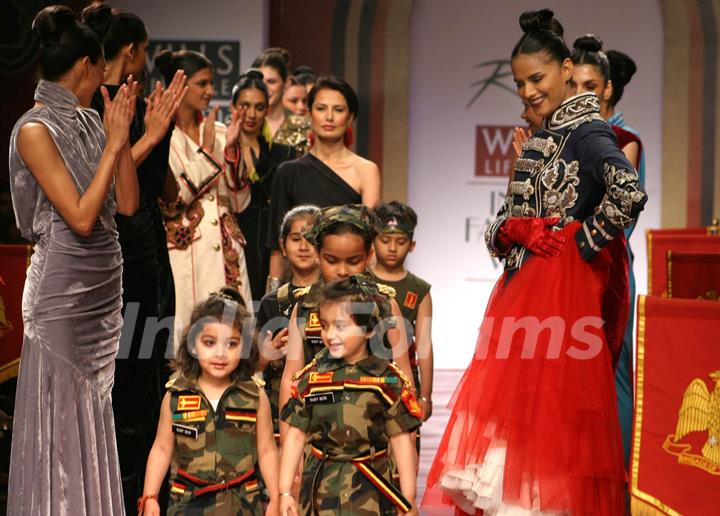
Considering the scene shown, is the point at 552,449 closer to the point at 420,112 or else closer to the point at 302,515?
the point at 302,515

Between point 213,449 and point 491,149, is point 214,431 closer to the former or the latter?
point 213,449

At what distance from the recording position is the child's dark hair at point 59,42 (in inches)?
146

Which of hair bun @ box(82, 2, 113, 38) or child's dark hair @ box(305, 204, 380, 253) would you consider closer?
child's dark hair @ box(305, 204, 380, 253)

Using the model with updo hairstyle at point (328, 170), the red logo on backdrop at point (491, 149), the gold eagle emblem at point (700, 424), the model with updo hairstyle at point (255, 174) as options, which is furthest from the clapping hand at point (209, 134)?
the red logo on backdrop at point (491, 149)

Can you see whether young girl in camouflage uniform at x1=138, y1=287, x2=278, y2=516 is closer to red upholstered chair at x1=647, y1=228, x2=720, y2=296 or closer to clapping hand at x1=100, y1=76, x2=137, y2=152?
clapping hand at x1=100, y1=76, x2=137, y2=152

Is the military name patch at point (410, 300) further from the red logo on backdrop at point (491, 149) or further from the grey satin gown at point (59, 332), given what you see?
the red logo on backdrop at point (491, 149)

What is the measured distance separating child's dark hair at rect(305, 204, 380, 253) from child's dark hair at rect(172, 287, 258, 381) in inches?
13.0

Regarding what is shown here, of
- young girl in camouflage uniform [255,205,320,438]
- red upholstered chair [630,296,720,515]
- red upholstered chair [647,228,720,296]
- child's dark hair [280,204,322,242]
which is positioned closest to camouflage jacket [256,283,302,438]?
young girl in camouflage uniform [255,205,320,438]

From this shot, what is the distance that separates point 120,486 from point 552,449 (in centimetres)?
126

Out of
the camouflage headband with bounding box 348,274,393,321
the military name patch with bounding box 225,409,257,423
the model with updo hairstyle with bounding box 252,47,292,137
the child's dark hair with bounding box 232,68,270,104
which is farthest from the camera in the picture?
the model with updo hairstyle with bounding box 252,47,292,137

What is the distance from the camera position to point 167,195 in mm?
4781

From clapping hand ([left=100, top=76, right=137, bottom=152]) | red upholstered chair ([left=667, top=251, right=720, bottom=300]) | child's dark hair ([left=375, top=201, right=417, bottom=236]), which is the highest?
clapping hand ([left=100, top=76, right=137, bottom=152])

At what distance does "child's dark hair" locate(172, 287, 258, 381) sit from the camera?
12.7 ft

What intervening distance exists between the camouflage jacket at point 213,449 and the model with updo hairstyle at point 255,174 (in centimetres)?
274
